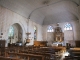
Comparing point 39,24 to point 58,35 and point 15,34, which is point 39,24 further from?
point 15,34

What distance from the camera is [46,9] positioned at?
54.0ft

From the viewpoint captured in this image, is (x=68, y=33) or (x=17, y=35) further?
(x=68, y=33)

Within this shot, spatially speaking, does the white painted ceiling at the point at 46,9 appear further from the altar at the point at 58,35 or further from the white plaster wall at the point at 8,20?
the altar at the point at 58,35

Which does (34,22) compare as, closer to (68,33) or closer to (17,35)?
(17,35)

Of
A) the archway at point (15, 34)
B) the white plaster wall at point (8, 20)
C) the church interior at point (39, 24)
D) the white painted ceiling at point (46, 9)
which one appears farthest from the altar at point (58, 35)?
the archway at point (15, 34)

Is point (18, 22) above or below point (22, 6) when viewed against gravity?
below

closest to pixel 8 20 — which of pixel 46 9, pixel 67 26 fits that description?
pixel 46 9

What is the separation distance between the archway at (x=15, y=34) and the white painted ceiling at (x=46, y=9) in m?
2.53

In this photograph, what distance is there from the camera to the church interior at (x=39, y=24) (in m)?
11.9

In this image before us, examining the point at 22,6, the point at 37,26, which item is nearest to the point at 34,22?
the point at 37,26

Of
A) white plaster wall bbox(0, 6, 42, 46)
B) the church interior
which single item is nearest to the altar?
the church interior

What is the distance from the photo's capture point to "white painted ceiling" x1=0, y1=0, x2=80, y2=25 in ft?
41.1

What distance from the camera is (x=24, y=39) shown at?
1499cm

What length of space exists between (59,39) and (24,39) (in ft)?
24.6
